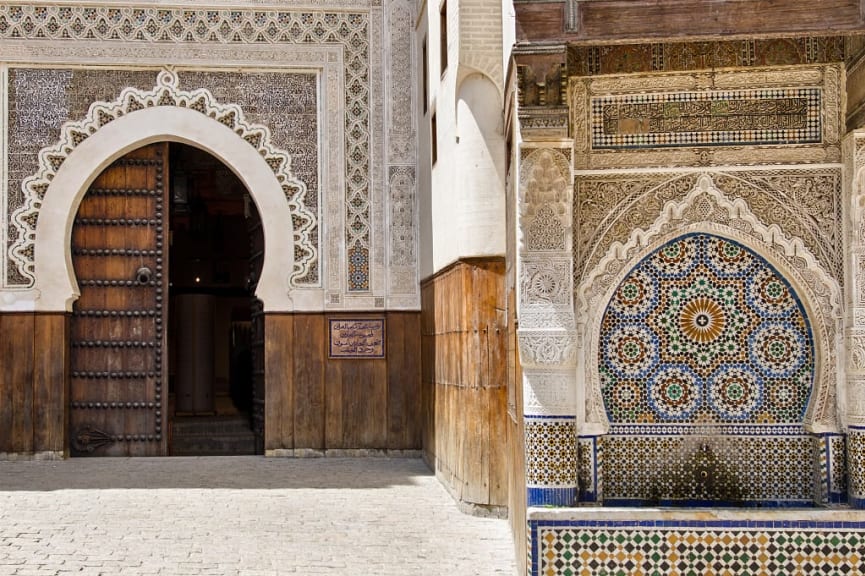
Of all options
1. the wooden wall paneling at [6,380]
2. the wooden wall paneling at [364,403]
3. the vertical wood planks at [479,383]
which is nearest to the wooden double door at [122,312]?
the wooden wall paneling at [6,380]

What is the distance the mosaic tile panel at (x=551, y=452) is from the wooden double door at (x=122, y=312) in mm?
5120

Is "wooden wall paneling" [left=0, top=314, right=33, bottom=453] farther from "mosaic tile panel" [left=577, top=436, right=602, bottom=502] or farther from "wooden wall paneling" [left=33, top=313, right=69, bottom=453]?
"mosaic tile panel" [left=577, top=436, right=602, bottom=502]

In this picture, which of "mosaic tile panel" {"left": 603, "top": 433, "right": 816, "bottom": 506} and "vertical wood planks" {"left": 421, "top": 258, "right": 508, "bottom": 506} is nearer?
"mosaic tile panel" {"left": 603, "top": 433, "right": 816, "bottom": 506}

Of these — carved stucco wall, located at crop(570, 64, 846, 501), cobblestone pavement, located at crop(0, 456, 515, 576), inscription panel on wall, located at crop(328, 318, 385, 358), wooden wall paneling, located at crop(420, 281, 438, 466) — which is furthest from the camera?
inscription panel on wall, located at crop(328, 318, 385, 358)

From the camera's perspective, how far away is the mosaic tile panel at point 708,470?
4074 millimetres

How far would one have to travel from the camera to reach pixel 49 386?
26.7 ft

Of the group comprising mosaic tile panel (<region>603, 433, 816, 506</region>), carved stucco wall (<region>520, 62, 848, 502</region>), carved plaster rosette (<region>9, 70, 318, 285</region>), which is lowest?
mosaic tile panel (<region>603, 433, 816, 506</region>)

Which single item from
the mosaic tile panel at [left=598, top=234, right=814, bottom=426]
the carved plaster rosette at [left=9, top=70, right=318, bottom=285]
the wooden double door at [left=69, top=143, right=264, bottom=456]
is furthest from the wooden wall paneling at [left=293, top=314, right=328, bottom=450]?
the mosaic tile panel at [left=598, top=234, right=814, bottom=426]

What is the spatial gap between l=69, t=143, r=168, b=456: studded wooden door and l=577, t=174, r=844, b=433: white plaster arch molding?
516 cm

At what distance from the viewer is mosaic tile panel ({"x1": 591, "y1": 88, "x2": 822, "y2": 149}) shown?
4.05 m

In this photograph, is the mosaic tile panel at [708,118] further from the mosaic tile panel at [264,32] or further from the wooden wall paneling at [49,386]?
the wooden wall paneling at [49,386]

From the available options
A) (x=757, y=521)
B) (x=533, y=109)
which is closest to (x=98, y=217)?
(x=533, y=109)

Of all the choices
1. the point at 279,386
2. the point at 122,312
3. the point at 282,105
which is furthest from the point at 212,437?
the point at 282,105

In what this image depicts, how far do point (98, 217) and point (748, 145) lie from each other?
583 cm
